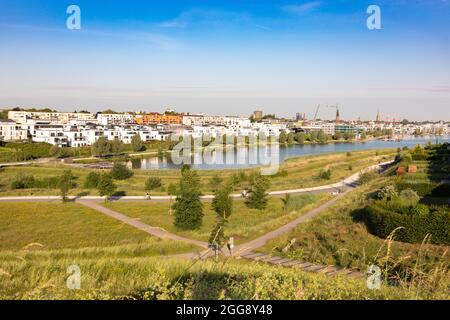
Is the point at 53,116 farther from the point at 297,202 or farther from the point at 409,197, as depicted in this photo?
the point at 409,197

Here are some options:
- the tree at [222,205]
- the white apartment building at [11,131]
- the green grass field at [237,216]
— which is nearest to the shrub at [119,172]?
the green grass field at [237,216]

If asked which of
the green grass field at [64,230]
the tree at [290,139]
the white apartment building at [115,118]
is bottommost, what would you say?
the green grass field at [64,230]

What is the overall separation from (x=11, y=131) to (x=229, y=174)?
1961 inches

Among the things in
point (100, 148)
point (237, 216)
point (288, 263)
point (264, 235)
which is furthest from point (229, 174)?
point (288, 263)

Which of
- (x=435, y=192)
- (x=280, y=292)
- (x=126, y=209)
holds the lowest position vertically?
(x=126, y=209)

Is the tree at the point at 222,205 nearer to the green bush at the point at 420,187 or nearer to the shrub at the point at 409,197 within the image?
the green bush at the point at 420,187

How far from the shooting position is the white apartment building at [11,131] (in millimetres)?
70938

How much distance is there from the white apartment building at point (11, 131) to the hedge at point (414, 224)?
70.4 m

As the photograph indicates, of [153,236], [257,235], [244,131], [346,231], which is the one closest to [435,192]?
[346,231]

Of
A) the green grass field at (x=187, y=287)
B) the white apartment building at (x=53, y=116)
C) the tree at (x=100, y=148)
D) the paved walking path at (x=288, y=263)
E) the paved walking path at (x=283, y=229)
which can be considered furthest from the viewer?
the white apartment building at (x=53, y=116)

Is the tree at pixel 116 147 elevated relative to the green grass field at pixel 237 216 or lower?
elevated
